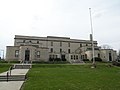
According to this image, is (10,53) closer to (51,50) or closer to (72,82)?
(51,50)

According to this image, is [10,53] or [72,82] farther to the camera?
[10,53]

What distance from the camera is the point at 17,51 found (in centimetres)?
5041

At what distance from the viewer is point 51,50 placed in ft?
207

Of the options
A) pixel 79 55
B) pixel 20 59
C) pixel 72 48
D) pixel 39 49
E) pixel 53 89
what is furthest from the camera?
pixel 72 48

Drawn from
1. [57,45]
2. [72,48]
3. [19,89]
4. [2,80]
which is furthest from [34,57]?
[19,89]

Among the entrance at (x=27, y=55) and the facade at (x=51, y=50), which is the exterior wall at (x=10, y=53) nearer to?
the facade at (x=51, y=50)

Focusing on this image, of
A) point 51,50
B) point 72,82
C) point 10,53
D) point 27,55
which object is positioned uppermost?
point 51,50

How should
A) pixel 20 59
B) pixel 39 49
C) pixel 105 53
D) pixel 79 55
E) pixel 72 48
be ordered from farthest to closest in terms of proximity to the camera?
pixel 72 48
pixel 79 55
pixel 105 53
pixel 39 49
pixel 20 59

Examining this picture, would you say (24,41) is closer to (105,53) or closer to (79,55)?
(79,55)

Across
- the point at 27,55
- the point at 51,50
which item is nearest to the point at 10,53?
the point at 27,55

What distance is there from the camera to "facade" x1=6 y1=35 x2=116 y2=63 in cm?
4817

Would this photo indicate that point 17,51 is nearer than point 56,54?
Yes

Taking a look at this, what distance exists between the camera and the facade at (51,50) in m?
48.2

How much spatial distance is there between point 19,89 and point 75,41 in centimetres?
5710
